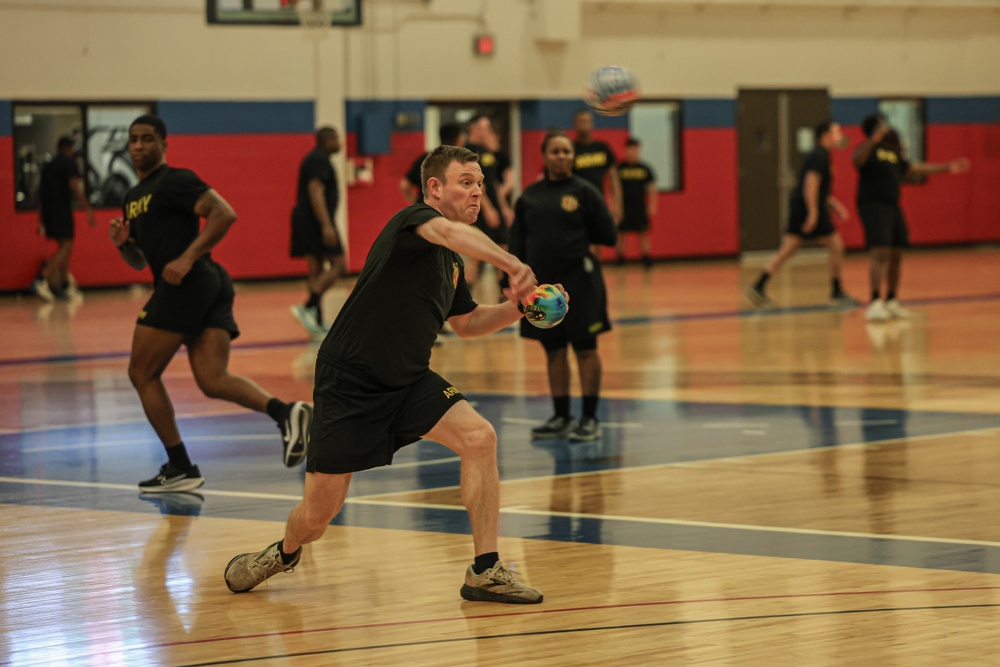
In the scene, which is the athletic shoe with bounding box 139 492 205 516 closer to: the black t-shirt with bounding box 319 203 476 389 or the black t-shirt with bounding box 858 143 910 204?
the black t-shirt with bounding box 319 203 476 389

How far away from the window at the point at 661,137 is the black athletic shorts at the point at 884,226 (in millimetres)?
10757

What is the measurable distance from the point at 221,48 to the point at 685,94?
8352 millimetres

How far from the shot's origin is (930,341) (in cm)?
1464

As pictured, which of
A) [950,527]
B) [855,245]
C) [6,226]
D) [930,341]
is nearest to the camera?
[950,527]

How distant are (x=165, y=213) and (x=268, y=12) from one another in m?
13.7

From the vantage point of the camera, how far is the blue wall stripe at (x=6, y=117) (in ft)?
71.0

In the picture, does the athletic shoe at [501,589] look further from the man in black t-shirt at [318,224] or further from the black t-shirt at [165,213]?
the man in black t-shirt at [318,224]

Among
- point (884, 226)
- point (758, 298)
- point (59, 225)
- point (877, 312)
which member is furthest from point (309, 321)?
point (59, 225)

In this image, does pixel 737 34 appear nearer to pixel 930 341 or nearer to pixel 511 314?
pixel 930 341

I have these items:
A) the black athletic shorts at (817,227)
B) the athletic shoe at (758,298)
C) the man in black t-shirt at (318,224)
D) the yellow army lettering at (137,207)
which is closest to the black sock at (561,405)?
the yellow army lettering at (137,207)

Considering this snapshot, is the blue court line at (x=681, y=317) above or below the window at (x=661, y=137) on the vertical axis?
below

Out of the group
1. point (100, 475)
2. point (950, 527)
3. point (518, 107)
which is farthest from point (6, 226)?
point (950, 527)

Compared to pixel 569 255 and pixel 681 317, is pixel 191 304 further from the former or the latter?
pixel 681 317

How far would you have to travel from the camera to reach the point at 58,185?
20.9m
